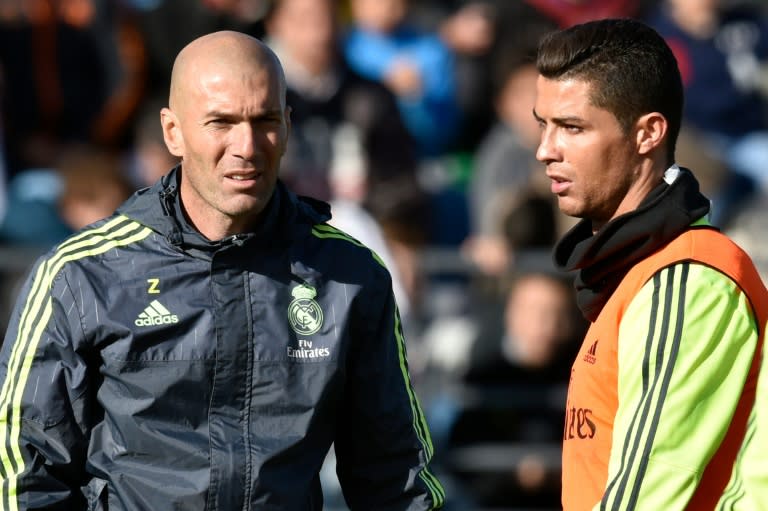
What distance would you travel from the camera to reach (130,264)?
4.07m

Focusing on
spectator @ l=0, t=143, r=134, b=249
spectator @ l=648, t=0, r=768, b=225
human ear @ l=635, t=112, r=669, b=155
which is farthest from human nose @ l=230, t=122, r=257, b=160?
spectator @ l=648, t=0, r=768, b=225

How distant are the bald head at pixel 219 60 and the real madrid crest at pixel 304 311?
1.80ft

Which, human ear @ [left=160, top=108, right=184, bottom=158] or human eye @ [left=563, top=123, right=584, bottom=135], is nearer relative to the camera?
human eye @ [left=563, top=123, right=584, bottom=135]

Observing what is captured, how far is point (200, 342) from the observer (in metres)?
4.00

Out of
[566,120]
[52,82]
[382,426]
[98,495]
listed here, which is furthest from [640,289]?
[52,82]

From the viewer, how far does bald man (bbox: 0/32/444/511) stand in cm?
393

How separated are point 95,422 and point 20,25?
5.30 m

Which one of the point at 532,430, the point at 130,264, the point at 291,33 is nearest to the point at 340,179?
the point at 291,33

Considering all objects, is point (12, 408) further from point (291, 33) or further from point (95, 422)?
point (291, 33)

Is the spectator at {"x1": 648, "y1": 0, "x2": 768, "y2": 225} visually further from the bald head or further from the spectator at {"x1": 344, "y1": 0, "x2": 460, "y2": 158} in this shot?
the bald head

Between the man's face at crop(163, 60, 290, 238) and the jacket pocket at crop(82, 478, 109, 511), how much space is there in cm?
84

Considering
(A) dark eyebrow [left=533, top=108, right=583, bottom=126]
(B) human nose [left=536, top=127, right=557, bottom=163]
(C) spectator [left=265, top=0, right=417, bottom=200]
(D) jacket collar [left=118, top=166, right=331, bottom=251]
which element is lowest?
(D) jacket collar [left=118, top=166, right=331, bottom=251]

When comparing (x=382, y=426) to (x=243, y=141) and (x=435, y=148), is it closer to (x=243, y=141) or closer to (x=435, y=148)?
(x=243, y=141)

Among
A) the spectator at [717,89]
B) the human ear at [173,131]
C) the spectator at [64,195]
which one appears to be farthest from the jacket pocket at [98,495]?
the spectator at [717,89]
